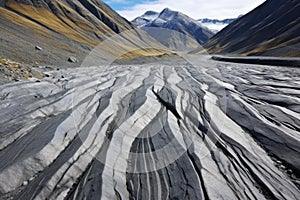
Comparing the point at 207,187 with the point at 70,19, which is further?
the point at 70,19

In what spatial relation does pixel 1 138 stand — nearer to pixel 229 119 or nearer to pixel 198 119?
pixel 198 119

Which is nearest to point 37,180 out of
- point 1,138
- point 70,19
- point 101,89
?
point 1,138

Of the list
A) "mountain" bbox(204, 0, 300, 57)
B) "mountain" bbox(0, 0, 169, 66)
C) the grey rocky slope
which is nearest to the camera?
the grey rocky slope

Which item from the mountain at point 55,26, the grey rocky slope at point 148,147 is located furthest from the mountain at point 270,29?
the grey rocky slope at point 148,147

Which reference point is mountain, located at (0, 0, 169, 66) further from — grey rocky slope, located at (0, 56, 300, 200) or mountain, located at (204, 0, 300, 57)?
mountain, located at (204, 0, 300, 57)

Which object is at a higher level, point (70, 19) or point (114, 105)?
point (70, 19)

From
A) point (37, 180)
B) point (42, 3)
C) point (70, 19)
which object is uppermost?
point (42, 3)

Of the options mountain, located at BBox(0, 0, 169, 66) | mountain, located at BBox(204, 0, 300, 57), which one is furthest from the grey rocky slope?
mountain, located at BBox(204, 0, 300, 57)

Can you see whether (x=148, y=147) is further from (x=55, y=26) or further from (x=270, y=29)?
(x=270, y=29)
